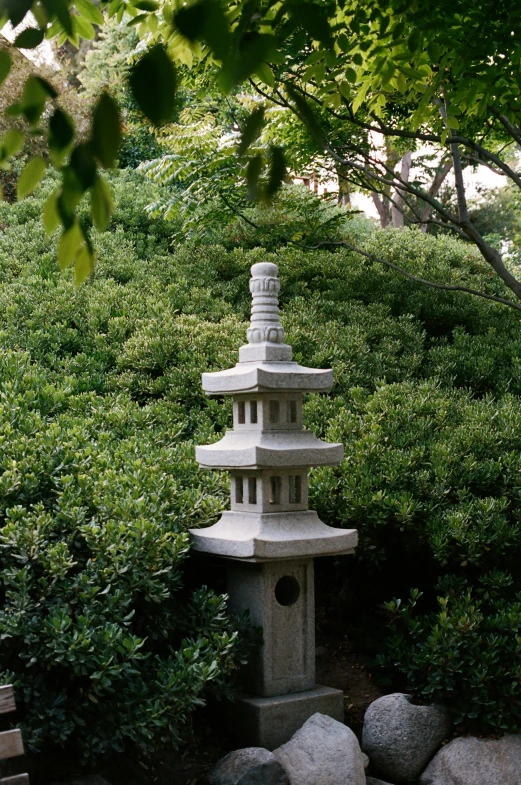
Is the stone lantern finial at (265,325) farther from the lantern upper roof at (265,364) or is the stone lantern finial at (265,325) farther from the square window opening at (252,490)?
the square window opening at (252,490)

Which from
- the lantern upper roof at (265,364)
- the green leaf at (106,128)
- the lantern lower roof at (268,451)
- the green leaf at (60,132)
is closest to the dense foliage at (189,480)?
the lantern lower roof at (268,451)

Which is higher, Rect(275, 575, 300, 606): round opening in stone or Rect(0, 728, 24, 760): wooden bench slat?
Rect(275, 575, 300, 606): round opening in stone

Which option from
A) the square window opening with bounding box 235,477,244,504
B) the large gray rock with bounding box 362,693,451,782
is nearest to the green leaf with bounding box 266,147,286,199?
the square window opening with bounding box 235,477,244,504

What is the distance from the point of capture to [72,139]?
1683mm

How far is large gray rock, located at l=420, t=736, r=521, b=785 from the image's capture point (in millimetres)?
4832

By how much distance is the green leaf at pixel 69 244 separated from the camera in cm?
168

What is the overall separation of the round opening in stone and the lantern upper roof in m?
1.13

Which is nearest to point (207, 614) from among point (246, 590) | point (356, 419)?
point (246, 590)

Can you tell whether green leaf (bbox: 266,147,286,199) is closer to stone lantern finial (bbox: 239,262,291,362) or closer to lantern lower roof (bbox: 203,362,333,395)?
lantern lower roof (bbox: 203,362,333,395)

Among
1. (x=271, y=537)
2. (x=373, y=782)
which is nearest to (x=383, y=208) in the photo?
(x=271, y=537)

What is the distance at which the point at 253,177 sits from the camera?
5.55ft

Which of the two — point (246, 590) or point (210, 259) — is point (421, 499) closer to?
point (246, 590)

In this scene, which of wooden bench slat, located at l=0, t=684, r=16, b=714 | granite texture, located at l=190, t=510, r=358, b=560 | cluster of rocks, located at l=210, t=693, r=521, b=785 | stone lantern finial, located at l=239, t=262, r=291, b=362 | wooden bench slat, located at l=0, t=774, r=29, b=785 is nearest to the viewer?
wooden bench slat, located at l=0, t=774, r=29, b=785

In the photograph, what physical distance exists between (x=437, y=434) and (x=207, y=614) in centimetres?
271
